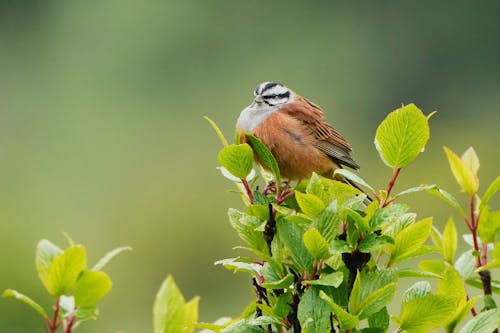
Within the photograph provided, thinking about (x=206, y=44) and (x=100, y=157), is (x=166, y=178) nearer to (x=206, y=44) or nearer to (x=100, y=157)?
(x=100, y=157)

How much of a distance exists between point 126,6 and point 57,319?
2973cm

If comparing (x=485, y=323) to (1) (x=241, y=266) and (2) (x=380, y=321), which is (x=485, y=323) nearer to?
(2) (x=380, y=321)

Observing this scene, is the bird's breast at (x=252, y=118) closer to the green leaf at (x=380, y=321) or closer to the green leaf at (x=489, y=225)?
the green leaf at (x=489, y=225)

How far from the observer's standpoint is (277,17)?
31.9 m

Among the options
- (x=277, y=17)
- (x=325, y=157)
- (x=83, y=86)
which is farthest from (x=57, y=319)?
(x=277, y=17)

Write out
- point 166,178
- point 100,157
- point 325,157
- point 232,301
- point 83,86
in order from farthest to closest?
point 83,86, point 100,157, point 166,178, point 232,301, point 325,157

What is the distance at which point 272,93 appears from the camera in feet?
12.5

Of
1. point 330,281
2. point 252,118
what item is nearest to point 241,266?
point 330,281

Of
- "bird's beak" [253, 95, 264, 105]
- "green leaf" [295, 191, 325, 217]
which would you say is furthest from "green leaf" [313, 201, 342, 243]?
"bird's beak" [253, 95, 264, 105]

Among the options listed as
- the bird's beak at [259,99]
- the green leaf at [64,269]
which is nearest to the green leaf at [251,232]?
the green leaf at [64,269]

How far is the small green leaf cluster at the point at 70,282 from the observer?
1.71 metres

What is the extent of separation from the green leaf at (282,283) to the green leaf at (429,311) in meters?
0.17

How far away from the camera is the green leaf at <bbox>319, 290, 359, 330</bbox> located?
5.02 feet

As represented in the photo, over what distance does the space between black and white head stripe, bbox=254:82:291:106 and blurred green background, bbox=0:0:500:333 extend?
7441mm
